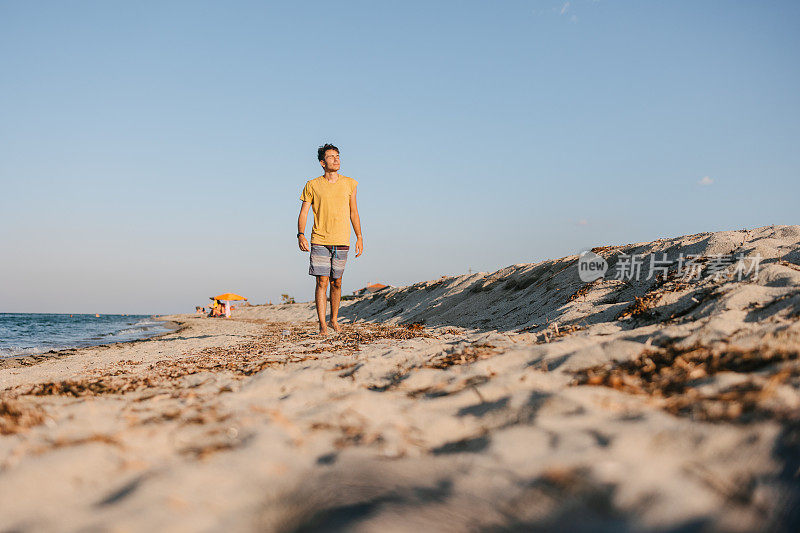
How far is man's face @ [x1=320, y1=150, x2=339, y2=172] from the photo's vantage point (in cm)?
563

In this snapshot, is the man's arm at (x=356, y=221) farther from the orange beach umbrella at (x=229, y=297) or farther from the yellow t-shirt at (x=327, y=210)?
the orange beach umbrella at (x=229, y=297)

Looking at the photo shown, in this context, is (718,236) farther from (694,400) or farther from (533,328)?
(694,400)

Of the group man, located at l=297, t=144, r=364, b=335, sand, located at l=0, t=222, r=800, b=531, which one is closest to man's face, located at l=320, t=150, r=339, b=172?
man, located at l=297, t=144, r=364, b=335

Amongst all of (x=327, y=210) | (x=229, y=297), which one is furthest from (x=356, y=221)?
(x=229, y=297)

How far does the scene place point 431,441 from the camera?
4.38ft

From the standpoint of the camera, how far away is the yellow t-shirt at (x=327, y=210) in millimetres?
5594

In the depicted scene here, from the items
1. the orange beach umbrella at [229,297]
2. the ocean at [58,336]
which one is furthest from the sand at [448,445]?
the orange beach umbrella at [229,297]

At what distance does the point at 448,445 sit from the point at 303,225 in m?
4.65

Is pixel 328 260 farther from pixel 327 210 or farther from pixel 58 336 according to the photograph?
pixel 58 336

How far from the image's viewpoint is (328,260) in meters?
5.66

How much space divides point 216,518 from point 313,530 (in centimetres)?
23

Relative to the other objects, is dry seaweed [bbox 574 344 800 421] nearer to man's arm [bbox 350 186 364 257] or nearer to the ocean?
man's arm [bbox 350 186 364 257]

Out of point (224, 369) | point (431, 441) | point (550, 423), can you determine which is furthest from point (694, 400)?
point (224, 369)

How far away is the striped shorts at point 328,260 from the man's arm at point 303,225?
0.14 metres
